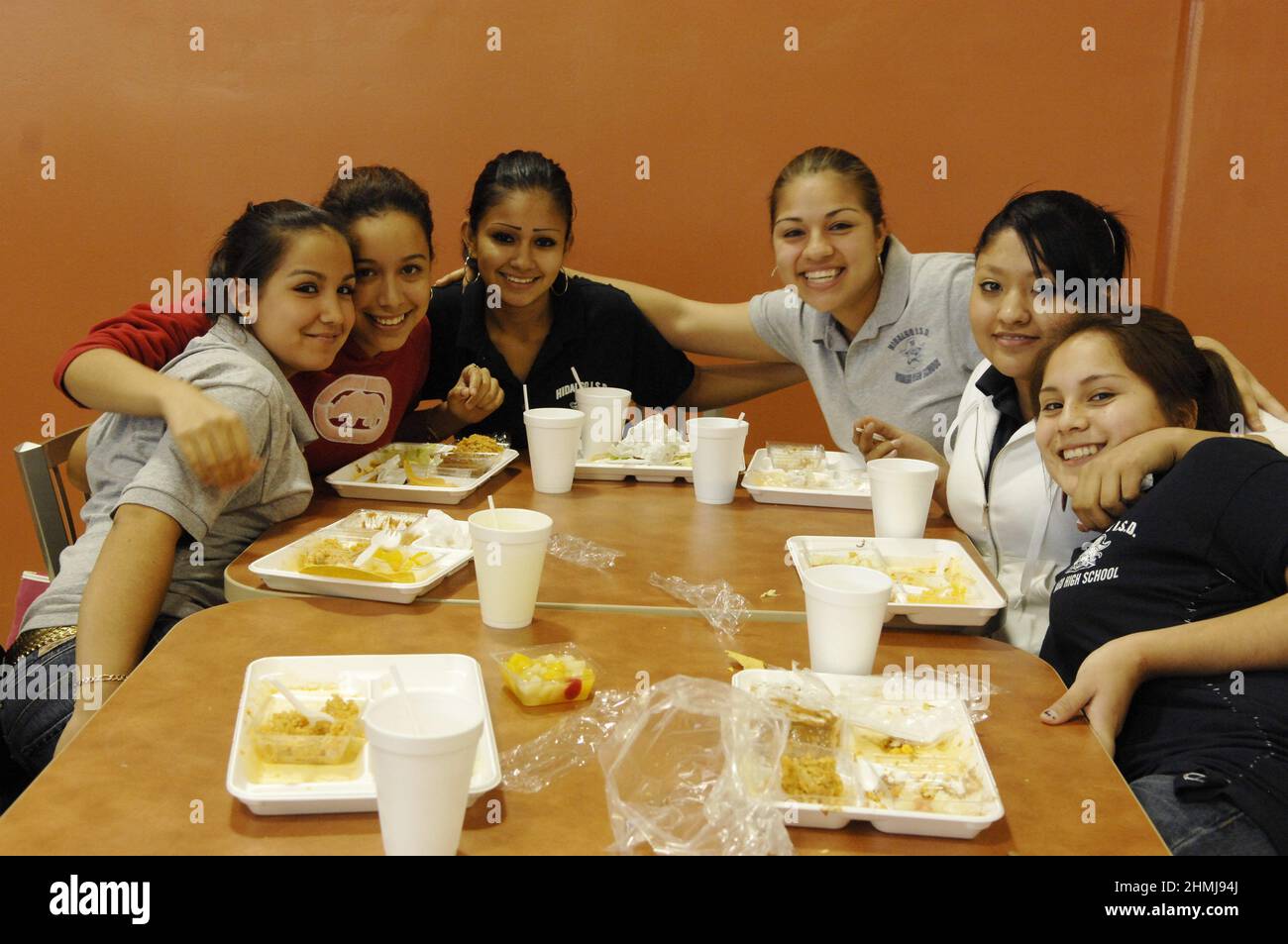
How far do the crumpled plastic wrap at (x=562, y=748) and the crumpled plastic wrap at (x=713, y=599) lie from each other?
30cm

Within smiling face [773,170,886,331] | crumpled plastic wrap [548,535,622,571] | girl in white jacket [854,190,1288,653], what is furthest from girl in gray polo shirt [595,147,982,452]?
crumpled plastic wrap [548,535,622,571]

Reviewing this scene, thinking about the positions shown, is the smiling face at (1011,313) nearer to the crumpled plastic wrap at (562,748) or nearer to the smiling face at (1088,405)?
the smiling face at (1088,405)

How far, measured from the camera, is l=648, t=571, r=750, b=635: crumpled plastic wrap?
63.5 inches

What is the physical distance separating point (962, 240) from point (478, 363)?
1698 millimetres

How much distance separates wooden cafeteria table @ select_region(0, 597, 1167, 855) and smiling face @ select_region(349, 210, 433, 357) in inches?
41.2

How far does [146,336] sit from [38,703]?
2.68ft

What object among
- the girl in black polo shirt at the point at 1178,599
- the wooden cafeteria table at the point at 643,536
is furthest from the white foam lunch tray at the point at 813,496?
the girl in black polo shirt at the point at 1178,599

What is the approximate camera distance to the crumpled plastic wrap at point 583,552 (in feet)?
6.10

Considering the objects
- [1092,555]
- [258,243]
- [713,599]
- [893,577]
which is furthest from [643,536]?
[258,243]

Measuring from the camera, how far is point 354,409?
2.53m

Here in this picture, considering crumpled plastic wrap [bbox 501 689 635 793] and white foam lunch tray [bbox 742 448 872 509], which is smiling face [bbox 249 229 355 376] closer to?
white foam lunch tray [bbox 742 448 872 509]

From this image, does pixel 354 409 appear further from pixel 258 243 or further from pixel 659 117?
pixel 659 117

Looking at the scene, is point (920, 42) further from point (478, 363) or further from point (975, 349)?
point (478, 363)

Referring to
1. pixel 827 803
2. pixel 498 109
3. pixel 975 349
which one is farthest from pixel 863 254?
pixel 827 803
